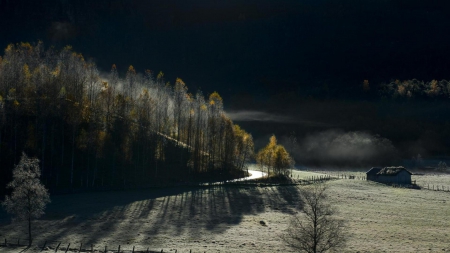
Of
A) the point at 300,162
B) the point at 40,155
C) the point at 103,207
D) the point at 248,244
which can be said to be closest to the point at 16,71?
→ the point at 40,155

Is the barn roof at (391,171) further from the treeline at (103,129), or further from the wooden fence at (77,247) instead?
the wooden fence at (77,247)

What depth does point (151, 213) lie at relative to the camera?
212 ft

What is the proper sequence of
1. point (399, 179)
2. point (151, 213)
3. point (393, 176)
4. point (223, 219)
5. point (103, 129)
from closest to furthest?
1. point (223, 219)
2. point (151, 213)
3. point (103, 129)
4. point (399, 179)
5. point (393, 176)

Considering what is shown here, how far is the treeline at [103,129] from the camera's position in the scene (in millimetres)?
84062

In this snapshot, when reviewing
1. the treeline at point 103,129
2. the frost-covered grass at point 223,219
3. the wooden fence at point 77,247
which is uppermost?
the treeline at point 103,129

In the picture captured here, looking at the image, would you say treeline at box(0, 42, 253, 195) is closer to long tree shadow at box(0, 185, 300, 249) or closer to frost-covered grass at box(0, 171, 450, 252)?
long tree shadow at box(0, 185, 300, 249)

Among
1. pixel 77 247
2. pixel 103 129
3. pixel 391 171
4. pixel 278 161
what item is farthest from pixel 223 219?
pixel 391 171

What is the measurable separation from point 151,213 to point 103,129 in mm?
32714

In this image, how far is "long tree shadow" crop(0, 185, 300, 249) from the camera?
172ft

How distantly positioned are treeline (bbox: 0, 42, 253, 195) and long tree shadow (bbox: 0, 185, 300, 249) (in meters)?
10.1

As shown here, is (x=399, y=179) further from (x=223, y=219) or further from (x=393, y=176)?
(x=223, y=219)

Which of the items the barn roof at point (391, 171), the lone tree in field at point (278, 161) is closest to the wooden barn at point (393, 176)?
the barn roof at point (391, 171)

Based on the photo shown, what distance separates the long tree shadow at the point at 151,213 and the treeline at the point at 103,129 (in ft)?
33.2

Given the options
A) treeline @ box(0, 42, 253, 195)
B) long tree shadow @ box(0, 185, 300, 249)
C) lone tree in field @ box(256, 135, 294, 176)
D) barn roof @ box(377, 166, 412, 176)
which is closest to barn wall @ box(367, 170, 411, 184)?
barn roof @ box(377, 166, 412, 176)
